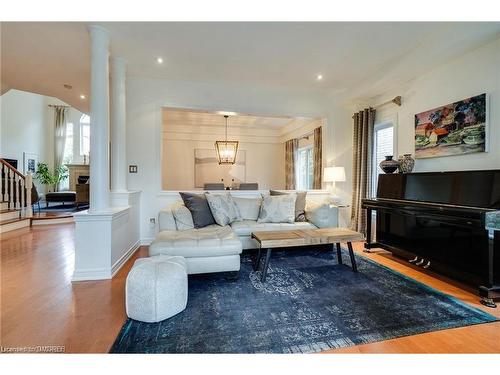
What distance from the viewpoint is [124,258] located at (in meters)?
3.15

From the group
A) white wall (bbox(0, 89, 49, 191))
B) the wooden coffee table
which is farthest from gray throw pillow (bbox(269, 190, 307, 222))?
white wall (bbox(0, 89, 49, 191))

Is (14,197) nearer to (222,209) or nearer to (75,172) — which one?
(75,172)

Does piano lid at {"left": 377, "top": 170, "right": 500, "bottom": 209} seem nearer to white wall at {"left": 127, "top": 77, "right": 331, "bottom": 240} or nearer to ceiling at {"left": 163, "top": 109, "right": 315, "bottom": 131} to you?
white wall at {"left": 127, "top": 77, "right": 331, "bottom": 240}

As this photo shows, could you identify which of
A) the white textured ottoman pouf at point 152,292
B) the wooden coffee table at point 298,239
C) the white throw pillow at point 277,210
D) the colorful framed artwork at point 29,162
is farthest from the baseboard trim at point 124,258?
the colorful framed artwork at point 29,162

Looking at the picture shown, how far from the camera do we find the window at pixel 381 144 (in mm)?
4156

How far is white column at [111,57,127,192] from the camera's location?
340 centimetres

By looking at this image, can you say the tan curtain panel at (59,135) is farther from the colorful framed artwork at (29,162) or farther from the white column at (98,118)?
the white column at (98,118)

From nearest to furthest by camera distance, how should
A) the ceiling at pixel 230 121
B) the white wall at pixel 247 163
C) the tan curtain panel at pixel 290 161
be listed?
the ceiling at pixel 230 121, the tan curtain panel at pixel 290 161, the white wall at pixel 247 163

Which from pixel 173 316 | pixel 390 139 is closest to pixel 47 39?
pixel 173 316

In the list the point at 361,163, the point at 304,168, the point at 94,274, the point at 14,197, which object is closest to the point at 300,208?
the point at 361,163

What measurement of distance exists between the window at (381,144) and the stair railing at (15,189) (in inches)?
301

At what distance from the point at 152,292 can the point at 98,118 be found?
2057 mm
